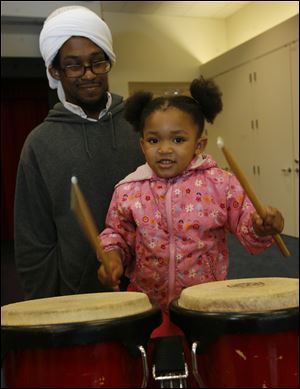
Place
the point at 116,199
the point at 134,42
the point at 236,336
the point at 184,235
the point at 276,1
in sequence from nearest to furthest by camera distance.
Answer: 1. the point at 236,336
2. the point at 184,235
3. the point at 116,199
4. the point at 276,1
5. the point at 134,42

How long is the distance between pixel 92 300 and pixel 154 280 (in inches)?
18.0

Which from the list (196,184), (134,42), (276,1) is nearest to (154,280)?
(196,184)

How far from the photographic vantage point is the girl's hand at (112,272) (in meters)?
0.93

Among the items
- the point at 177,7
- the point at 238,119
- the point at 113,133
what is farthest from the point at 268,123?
the point at 113,133

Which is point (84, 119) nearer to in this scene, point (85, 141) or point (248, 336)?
point (85, 141)

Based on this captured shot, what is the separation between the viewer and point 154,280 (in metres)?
1.28

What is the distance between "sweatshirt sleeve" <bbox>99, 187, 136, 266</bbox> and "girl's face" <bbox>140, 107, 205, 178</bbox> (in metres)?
0.14

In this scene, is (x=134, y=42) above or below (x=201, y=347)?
above

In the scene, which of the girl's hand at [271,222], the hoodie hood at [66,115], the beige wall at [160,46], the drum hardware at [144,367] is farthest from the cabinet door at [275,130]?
the drum hardware at [144,367]

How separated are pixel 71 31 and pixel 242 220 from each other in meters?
0.74

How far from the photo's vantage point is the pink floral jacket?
1242 mm

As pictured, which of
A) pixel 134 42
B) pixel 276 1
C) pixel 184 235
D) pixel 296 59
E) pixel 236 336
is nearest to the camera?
pixel 236 336

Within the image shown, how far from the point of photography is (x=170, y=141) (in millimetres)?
1250

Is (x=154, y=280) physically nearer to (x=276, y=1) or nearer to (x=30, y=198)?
(x=30, y=198)
